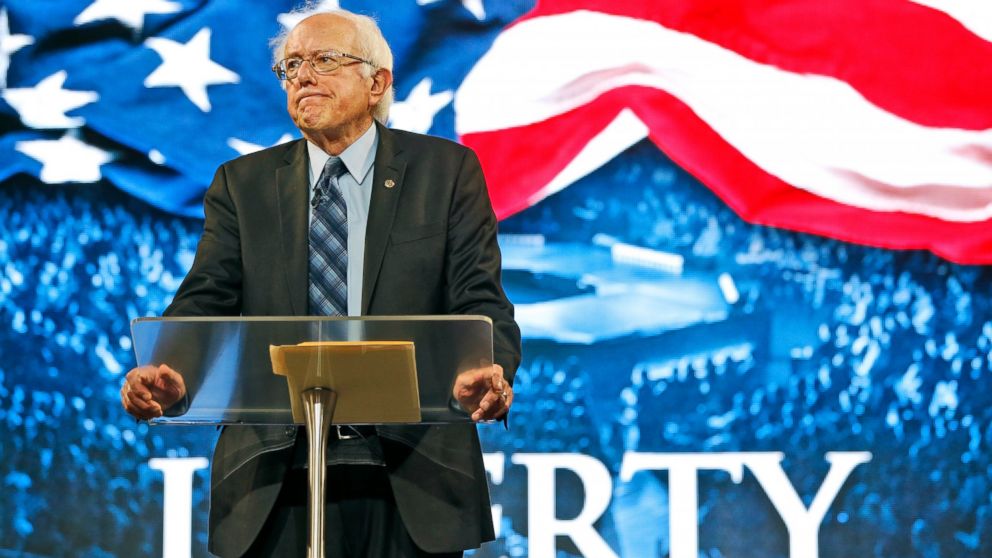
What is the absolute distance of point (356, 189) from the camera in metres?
2.23

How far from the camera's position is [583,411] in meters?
3.56

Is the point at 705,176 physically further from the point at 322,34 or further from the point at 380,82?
the point at 322,34

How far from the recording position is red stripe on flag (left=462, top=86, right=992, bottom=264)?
3627 millimetres

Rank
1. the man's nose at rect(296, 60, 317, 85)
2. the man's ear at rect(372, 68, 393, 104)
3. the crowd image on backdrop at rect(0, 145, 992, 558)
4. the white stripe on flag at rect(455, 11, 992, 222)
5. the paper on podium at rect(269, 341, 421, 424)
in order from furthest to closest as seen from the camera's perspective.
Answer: the white stripe on flag at rect(455, 11, 992, 222) < the crowd image on backdrop at rect(0, 145, 992, 558) < the man's ear at rect(372, 68, 393, 104) < the man's nose at rect(296, 60, 317, 85) < the paper on podium at rect(269, 341, 421, 424)

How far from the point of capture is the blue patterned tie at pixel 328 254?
2.11m

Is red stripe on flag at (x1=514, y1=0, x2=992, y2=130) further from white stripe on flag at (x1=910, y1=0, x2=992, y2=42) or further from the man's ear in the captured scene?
the man's ear

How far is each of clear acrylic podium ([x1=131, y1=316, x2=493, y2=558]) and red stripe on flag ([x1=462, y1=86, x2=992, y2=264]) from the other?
196 centimetres

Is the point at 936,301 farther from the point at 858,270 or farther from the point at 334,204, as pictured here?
the point at 334,204

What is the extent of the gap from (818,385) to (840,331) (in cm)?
17

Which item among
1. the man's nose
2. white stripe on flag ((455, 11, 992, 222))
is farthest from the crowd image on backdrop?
the man's nose

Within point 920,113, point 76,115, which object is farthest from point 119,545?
point 920,113

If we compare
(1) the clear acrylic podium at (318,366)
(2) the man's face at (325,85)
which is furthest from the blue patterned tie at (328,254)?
(1) the clear acrylic podium at (318,366)

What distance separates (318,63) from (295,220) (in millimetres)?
308

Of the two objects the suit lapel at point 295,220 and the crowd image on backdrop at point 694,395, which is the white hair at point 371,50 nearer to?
the suit lapel at point 295,220
